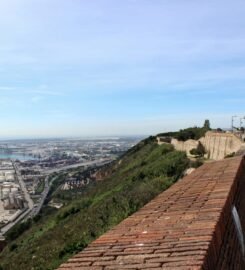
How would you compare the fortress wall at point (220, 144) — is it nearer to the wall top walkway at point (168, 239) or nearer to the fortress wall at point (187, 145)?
the fortress wall at point (187, 145)

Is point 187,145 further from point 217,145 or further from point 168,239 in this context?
point 168,239

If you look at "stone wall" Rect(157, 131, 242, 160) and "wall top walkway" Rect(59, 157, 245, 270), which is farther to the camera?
"stone wall" Rect(157, 131, 242, 160)

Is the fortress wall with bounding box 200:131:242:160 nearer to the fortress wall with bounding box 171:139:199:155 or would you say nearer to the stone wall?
the stone wall

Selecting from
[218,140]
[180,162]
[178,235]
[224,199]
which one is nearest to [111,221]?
[224,199]

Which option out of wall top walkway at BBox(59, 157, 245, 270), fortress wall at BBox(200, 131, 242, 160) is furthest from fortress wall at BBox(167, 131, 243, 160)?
wall top walkway at BBox(59, 157, 245, 270)

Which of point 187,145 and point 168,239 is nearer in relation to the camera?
point 168,239

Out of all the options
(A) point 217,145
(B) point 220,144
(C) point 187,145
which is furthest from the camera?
(C) point 187,145

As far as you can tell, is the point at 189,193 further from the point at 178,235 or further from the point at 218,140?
the point at 218,140

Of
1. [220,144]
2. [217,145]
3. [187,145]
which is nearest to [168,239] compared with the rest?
[220,144]
